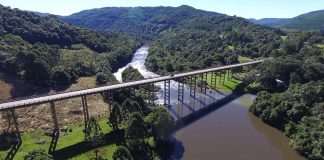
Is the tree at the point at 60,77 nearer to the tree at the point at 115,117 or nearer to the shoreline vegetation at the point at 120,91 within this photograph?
the shoreline vegetation at the point at 120,91

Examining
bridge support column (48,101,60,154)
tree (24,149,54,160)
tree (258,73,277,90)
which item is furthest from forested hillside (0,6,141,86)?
tree (258,73,277,90)

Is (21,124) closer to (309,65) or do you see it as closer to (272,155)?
(272,155)

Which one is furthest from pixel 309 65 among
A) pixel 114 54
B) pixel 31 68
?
pixel 31 68

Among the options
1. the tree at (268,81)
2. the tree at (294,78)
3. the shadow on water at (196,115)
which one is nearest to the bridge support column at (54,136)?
the shadow on water at (196,115)

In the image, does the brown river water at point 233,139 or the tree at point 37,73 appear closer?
the brown river water at point 233,139

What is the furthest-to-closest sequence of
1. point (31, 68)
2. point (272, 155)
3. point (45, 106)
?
point (31, 68), point (45, 106), point (272, 155)

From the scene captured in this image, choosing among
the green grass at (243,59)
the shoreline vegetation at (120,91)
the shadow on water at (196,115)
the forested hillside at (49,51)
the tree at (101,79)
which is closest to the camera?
the shoreline vegetation at (120,91)
